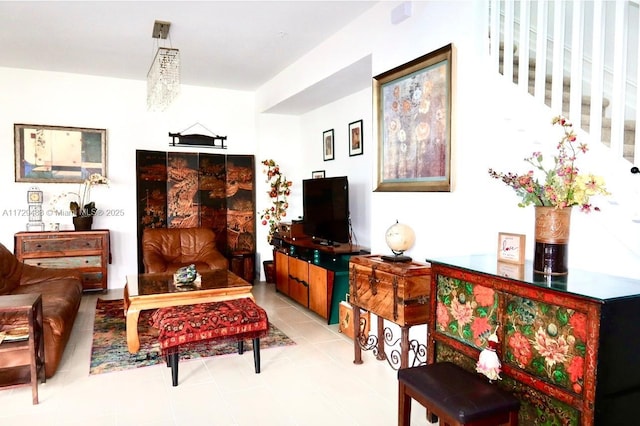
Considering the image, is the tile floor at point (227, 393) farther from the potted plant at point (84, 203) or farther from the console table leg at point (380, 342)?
the potted plant at point (84, 203)

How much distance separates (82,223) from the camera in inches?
215

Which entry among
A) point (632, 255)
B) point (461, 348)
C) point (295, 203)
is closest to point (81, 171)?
point (295, 203)

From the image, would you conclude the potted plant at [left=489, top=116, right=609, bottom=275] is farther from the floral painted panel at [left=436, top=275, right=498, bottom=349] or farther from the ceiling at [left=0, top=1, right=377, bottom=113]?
the ceiling at [left=0, top=1, right=377, bottom=113]

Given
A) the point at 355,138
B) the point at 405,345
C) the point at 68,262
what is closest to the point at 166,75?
the point at 355,138

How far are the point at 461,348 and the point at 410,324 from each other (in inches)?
24.5

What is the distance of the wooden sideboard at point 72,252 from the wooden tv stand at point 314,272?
208cm

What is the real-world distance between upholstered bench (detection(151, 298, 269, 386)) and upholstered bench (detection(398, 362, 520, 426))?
1.35 meters

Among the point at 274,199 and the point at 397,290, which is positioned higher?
the point at 274,199

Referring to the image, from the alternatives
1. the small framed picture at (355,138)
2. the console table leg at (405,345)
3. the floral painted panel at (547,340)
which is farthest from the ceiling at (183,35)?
→ the floral painted panel at (547,340)

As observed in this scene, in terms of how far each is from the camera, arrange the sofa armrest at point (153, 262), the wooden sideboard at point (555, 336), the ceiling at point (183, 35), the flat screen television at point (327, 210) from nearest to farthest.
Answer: the wooden sideboard at point (555, 336)
the ceiling at point (183, 35)
the flat screen television at point (327, 210)
the sofa armrest at point (153, 262)

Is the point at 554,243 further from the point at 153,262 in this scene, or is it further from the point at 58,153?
the point at 58,153

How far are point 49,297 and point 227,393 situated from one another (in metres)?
1.79

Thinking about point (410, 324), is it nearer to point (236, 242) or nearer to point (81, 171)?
point (236, 242)

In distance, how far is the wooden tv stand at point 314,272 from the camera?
14.1 ft
